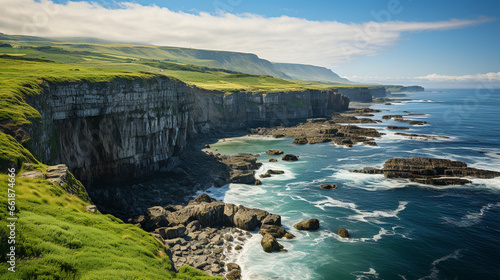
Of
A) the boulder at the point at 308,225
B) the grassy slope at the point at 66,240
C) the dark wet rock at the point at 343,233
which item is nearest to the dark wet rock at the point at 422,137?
the dark wet rock at the point at 343,233

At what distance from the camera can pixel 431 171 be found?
6712cm

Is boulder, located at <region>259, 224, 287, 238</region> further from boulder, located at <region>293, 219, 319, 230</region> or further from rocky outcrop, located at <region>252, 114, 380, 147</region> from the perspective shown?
rocky outcrop, located at <region>252, 114, 380, 147</region>

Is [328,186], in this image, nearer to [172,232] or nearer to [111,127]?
[172,232]

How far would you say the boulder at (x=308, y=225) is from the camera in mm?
42688

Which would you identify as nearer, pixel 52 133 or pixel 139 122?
pixel 52 133

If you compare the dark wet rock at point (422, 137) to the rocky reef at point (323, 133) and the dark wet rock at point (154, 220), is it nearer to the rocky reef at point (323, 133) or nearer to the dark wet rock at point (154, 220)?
the rocky reef at point (323, 133)

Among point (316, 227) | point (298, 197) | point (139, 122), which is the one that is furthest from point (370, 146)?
point (139, 122)

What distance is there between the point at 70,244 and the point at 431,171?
69.4m

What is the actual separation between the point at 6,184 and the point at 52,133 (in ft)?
73.2

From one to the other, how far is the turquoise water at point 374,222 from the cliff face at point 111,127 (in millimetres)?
16894

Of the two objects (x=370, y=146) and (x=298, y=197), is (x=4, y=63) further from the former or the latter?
(x=370, y=146)

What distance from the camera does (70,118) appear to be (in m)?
47.4

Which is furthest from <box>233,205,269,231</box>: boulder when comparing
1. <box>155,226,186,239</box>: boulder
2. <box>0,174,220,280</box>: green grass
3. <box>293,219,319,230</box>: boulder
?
<box>0,174,220,280</box>: green grass

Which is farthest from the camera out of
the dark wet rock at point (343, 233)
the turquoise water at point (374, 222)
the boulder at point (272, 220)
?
the boulder at point (272, 220)
